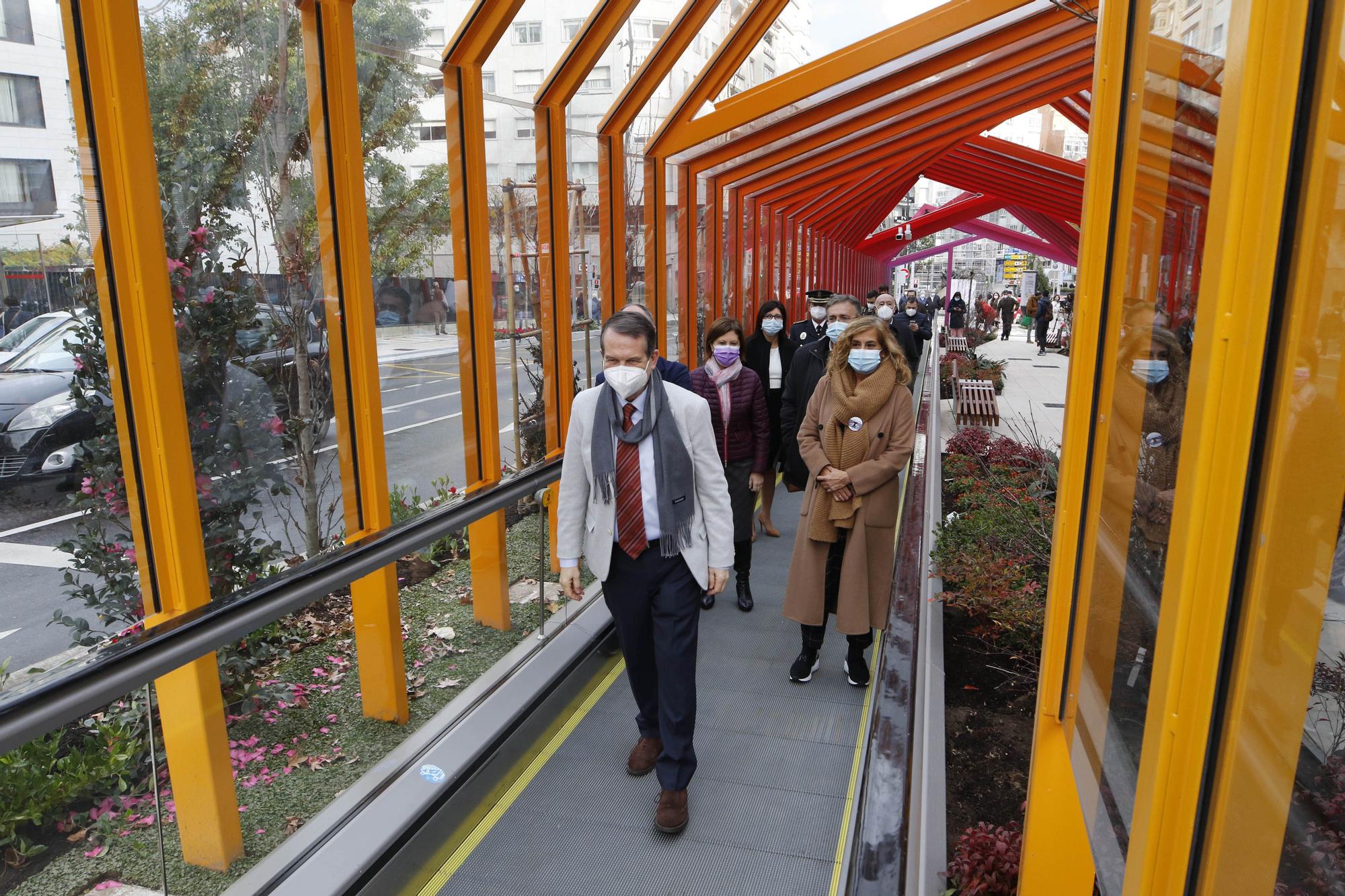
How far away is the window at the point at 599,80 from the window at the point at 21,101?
3564 mm

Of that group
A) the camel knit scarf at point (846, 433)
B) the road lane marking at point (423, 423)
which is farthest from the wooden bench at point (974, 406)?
the road lane marking at point (423, 423)

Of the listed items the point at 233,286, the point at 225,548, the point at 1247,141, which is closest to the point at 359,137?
the point at 233,286

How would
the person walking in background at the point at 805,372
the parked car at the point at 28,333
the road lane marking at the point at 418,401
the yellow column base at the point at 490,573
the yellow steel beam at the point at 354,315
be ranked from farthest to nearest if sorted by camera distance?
the person walking in background at the point at 805,372 → the yellow column base at the point at 490,573 → the road lane marking at the point at 418,401 → the yellow steel beam at the point at 354,315 → the parked car at the point at 28,333

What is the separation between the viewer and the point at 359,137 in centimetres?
363

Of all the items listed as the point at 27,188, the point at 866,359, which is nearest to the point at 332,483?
the point at 27,188

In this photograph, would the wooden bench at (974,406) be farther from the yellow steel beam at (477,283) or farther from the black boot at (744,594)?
the yellow steel beam at (477,283)

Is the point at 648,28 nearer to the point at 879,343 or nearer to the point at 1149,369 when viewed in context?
the point at 879,343

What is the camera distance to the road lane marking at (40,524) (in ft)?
7.11

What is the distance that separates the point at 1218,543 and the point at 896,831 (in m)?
2.34

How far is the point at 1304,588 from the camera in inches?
34.9

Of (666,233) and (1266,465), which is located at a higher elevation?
(666,233)

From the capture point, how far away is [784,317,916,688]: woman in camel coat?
4.18 meters

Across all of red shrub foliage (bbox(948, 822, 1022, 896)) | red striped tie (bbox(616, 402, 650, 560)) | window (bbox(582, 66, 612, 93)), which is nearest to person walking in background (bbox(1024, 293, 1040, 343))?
window (bbox(582, 66, 612, 93))

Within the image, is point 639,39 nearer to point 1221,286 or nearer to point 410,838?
point 410,838
